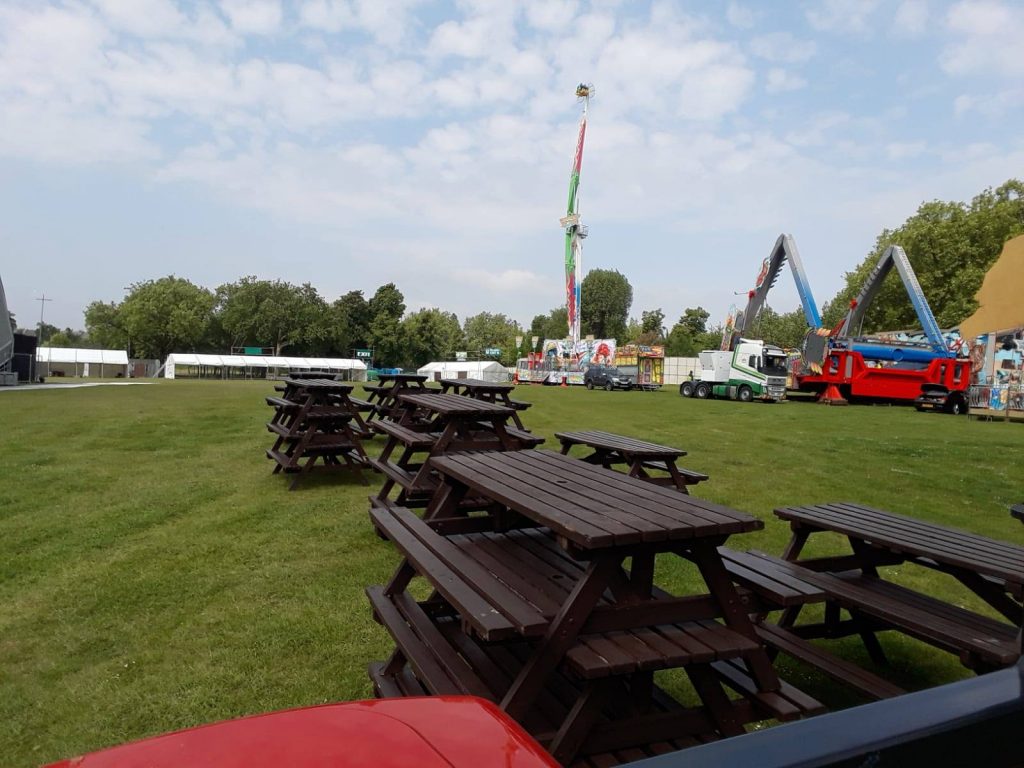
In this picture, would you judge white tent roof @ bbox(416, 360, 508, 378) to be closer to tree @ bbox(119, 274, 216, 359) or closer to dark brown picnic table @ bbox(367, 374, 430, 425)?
tree @ bbox(119, 274, 216, 359)

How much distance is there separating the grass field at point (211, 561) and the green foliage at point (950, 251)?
105ft

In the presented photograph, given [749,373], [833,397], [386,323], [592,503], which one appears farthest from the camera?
[386,323]

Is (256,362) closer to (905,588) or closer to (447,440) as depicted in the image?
(447,440)

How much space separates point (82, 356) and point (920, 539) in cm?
7567

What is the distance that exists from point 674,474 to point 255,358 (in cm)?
6720

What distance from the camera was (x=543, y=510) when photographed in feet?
8.42

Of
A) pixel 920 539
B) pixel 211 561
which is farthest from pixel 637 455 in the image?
pixel 211 561

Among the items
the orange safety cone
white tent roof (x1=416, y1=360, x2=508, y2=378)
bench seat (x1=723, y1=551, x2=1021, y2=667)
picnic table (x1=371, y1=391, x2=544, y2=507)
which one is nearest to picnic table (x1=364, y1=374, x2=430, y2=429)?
picnic table (x1=371, y1=391, x2=544, y2=507)

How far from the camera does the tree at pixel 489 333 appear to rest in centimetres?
9544

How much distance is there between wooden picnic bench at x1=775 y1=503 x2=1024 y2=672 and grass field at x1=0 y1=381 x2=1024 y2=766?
0.59 meters

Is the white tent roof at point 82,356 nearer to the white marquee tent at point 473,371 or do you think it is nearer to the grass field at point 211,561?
the white marquee tent at point 473,371

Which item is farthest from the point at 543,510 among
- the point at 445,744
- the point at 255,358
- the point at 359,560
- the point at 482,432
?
the point at 255,358

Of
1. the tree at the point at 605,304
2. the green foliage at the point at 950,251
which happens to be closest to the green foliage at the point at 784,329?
the tree at the point at 605,304

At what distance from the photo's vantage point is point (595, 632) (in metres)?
2.35
